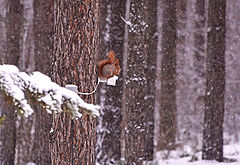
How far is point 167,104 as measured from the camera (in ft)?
45.9

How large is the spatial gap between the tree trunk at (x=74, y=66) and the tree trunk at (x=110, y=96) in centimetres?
463

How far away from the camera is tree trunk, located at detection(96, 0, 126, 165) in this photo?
9266 millimetres

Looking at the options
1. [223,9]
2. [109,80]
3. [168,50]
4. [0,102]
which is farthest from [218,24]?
[0,102]

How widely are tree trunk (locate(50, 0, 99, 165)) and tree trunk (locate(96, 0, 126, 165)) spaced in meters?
4.63

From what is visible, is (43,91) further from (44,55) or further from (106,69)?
(44,55)

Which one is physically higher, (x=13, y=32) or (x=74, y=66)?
(x=13, y=32)

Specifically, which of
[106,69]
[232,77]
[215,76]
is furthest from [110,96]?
[232,77]

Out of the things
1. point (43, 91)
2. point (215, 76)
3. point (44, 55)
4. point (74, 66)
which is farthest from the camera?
point (44, 55)

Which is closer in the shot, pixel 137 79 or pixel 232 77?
pixel 137 79

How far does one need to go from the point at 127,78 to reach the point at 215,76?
3060 mm

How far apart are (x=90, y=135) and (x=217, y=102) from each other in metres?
5.41

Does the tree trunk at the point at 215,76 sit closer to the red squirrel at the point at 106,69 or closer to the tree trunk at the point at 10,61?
the red squirrel at the point at 106,69

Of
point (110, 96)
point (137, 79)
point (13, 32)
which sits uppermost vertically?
point (13, 32)

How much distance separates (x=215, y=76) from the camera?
911 centimetres
